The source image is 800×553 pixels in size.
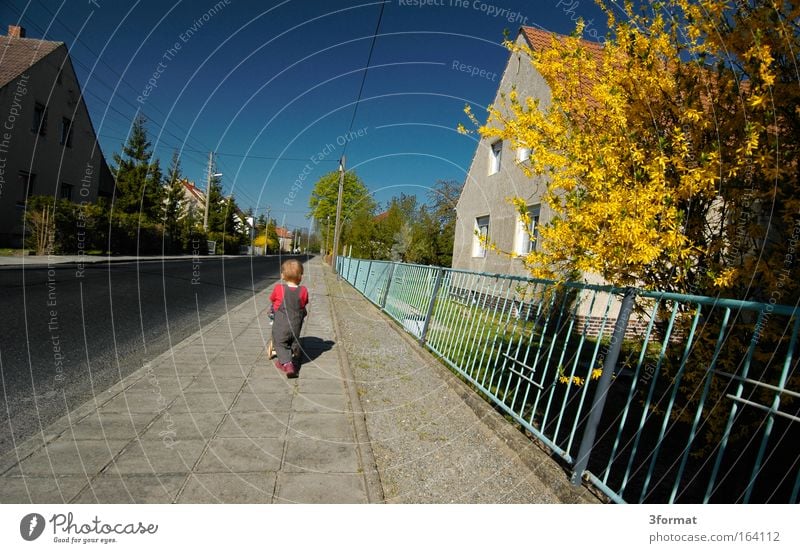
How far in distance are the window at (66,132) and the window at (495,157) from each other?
26.2 metres

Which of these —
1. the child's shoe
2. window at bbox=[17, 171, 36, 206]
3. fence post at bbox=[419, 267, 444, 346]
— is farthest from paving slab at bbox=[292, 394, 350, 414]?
window at bbox=[17, 171, 36, 206]

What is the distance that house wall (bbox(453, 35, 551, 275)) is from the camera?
39.5 ft

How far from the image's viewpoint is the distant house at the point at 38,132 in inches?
857

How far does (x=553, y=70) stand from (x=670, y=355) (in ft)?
8.57

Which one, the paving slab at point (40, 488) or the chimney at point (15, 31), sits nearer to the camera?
the paving slab at point (40, 488)

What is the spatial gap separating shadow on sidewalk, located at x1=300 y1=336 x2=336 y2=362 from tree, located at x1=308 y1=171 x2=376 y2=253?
21.6 m

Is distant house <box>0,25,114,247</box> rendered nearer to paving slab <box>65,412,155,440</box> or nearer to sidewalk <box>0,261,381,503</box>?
sidewalk <box>0,261,381,503</box>

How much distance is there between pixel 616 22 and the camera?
11.6 ft

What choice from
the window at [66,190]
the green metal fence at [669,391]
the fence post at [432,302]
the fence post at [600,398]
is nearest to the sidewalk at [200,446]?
the fence post at [600,398]

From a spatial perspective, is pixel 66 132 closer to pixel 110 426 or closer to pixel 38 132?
pixel 38 132

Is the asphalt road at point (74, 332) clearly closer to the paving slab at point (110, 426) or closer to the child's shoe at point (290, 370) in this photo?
the paving slab at point (110, 426)
